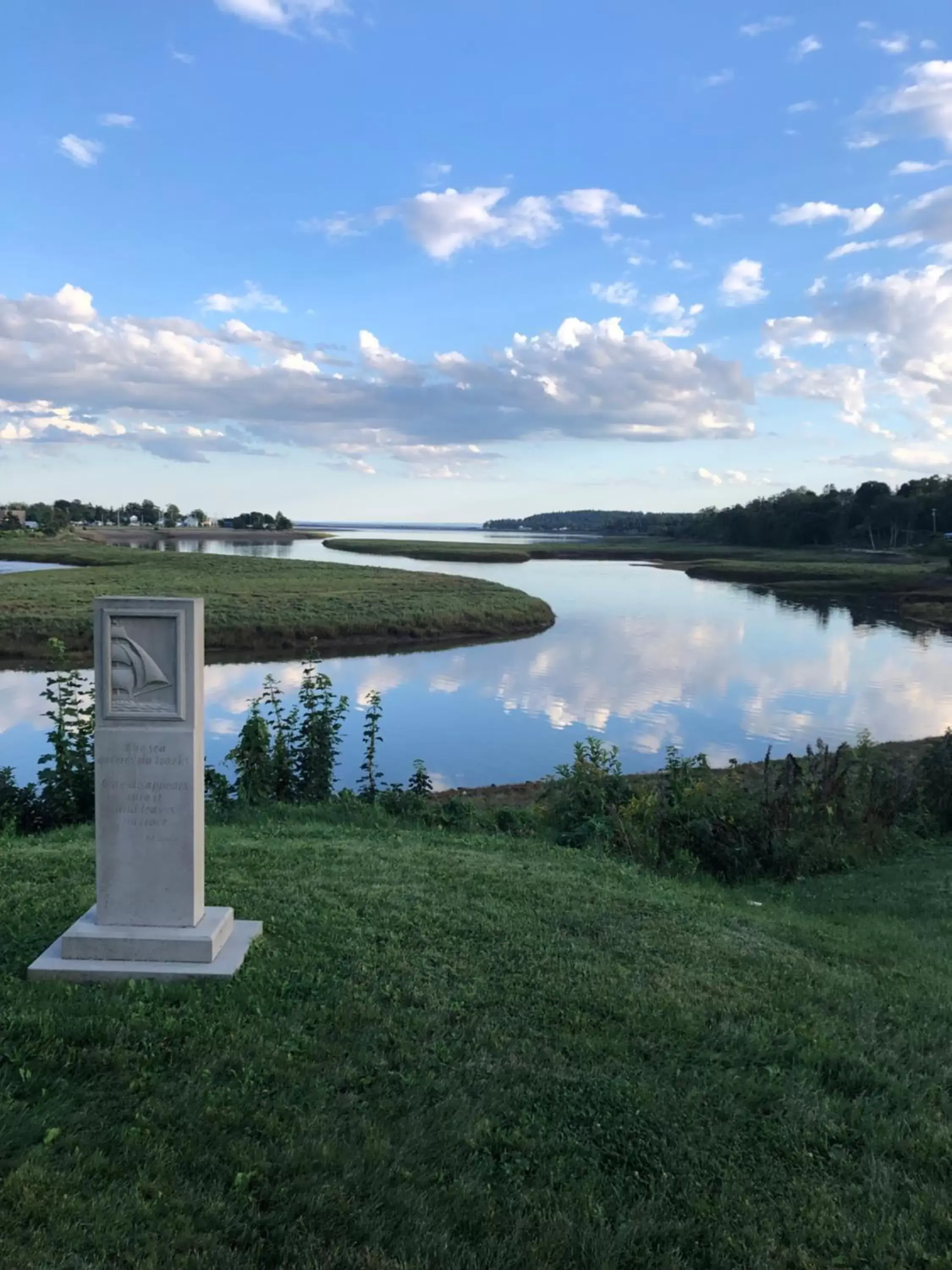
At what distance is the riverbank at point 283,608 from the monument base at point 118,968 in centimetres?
1734

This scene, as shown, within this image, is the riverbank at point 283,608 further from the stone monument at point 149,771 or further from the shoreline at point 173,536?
the shoreline at point 173,536

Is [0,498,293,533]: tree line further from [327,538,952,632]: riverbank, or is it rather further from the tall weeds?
the tall weeds

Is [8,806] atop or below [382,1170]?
below

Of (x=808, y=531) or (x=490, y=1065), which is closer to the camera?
(x=490, y=1065)

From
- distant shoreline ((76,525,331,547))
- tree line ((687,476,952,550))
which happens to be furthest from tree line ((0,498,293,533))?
tree line ((687,476,952,550))

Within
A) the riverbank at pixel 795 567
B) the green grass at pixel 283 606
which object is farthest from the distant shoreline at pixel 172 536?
the green grass at pixel 283 606

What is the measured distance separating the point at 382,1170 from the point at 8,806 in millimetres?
8092

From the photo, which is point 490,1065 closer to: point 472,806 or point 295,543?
point 472,806

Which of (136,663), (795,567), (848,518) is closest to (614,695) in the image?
(136,663)

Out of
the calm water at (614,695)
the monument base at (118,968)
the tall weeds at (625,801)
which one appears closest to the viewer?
the monument base at (118,968)

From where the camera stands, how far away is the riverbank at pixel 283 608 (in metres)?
32.1

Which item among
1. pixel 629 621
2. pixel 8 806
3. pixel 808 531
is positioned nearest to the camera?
pixel 8 806

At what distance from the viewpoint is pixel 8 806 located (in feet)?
32.4

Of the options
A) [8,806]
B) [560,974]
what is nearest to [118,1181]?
[560,974]
